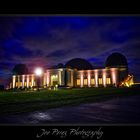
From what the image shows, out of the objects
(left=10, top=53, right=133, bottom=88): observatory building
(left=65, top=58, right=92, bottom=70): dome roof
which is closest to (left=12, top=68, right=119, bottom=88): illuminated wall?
(left=10, top=53, right=133, bottom=88): observatory building

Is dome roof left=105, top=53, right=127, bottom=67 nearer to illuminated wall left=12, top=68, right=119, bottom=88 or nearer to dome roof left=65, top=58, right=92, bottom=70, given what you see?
illuminated wall left=12, top=68, right=119, bottom=88

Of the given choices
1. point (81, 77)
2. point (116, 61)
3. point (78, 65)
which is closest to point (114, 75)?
point (116, 61)

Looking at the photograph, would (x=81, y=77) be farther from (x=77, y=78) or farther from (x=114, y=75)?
(x=114, y=75)

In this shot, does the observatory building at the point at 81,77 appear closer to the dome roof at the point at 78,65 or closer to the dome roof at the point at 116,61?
the dome roof at the point at 116,61

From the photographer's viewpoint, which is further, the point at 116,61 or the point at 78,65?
the point at 78,65

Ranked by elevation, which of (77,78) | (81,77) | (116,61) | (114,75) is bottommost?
(77,78)

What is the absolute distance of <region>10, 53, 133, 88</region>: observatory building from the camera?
80.2 ft

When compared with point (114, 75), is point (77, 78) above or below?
below

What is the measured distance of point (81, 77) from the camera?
2573cm

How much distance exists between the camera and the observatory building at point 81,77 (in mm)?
24453

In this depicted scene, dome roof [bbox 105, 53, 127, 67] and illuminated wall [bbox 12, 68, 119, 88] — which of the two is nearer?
illuminated wall [bbox 12, 68, 119, 88]
